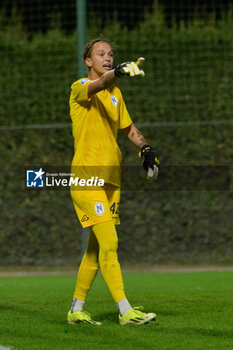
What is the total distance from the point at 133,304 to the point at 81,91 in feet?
7.15

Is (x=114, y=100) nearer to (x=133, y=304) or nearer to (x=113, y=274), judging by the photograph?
(x=113, y=274)

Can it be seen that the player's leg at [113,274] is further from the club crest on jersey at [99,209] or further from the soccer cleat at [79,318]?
the soccer cleat at [79,318]

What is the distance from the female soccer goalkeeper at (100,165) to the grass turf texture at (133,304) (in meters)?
0.27

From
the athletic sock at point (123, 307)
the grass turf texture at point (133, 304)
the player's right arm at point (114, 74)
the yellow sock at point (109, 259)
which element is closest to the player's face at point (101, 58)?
the player's right arm at point (114, 74)

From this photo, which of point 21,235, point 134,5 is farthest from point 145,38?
point 21,235

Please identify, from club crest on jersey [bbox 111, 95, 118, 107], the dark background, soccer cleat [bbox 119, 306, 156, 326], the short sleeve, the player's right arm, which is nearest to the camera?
the player's right arm

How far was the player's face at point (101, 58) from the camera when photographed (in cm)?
588

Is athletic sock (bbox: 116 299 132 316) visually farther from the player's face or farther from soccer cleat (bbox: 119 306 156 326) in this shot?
the player's face

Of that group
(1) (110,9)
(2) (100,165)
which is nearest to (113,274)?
(2) (100,165)

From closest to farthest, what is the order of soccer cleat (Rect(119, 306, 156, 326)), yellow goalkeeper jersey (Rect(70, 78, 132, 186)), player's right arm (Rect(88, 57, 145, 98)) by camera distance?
player's right arm (Rect(88, 57, 145, 98))
soccer cleat (Rect(119, 306, 156, 326))
yellow goalkeeper jersey (Rect(70, 78, 132, 186))

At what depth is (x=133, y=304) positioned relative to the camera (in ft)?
22.2

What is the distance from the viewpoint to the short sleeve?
560cm

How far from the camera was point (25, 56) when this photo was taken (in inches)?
457

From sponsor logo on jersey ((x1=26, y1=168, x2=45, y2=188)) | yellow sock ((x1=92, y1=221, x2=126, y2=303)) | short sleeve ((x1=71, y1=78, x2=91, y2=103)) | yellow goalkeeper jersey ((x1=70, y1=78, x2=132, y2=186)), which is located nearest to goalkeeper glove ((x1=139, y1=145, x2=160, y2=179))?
yellow goalkeeper jersey ((x1=70, y1=78, x2=132, y2=186))
